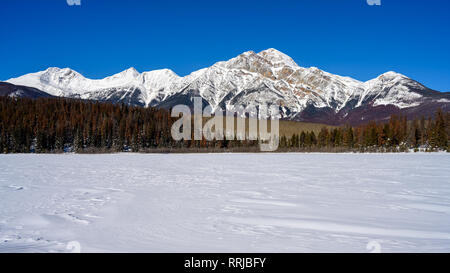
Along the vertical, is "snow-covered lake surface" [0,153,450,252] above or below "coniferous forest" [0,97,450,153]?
below

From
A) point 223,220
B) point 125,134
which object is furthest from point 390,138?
point 223,220

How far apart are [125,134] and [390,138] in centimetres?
7776

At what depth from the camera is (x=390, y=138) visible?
8175cm

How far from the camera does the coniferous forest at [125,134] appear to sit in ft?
233

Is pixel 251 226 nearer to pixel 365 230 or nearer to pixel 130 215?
pixel 365 230

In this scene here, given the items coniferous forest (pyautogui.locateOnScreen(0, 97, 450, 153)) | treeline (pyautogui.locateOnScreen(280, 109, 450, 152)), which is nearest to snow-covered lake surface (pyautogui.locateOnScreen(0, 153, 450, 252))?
coniferous forest (pyautogui.locateOnScreen(0, 97, 450, 153))

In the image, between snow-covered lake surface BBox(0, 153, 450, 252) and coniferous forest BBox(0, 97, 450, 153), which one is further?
coniferous forest BBox(0, 97, 450, 153)

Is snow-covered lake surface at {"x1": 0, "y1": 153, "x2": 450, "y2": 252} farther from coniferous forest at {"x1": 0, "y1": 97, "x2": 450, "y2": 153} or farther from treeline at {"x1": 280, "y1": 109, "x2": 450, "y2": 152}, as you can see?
treeline at {"x1": 280, "y1": 109, "x2": 450, "y2": 152}

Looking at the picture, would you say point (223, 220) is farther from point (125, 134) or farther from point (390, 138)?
point (390, 138)

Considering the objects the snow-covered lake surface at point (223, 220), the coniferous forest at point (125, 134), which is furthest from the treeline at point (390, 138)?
the snow-covered lake surface at point (223, 220)

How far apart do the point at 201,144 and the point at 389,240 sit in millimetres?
88193

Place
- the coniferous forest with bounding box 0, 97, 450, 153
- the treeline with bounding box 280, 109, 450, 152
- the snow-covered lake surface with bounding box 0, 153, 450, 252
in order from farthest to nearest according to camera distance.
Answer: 1. the treeline with bounding box 280, 109, 450, 152
2. the coniferous forest with bounding box 0, 97, 450, 153
3. the snow-covered lake surface with bounding box 0, 153, 450, 252

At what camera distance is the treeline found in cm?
7212
